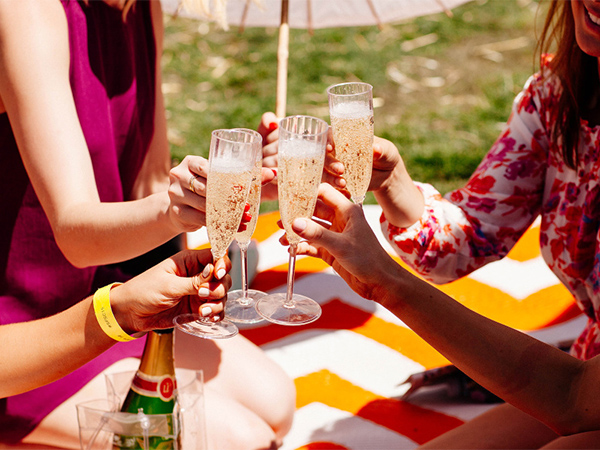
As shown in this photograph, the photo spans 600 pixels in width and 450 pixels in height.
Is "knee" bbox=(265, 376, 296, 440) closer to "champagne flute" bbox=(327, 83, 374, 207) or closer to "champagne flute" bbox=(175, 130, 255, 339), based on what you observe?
"champagne flute" bbox=(175, 130, 255, 339)

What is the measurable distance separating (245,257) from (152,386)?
1.38 ft

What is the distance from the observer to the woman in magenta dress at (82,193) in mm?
2045

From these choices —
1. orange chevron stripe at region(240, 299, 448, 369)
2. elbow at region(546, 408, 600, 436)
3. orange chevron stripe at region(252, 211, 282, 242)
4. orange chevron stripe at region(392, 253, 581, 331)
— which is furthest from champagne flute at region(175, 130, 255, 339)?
orange chevron stripe at region(252, 211, 282, 242)

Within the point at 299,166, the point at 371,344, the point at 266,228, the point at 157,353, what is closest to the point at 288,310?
the point at 157,353

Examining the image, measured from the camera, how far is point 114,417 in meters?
1.79

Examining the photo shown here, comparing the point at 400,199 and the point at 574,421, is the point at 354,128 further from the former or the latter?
the point at 574,421

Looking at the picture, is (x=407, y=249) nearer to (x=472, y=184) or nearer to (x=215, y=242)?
(x=472, y=184)

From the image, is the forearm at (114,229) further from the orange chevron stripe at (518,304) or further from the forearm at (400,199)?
the orange chevron stripe at (518,304)

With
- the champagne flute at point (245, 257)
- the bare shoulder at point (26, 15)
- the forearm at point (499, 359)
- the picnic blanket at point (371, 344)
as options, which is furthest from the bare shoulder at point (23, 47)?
the picnic blanket at point (371, 344)

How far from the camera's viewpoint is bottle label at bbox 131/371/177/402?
6.49 feet

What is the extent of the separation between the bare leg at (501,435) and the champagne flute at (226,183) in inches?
31.4

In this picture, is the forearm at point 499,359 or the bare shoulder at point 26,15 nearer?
the forearm at point 499,359

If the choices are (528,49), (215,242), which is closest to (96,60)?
(215,242)

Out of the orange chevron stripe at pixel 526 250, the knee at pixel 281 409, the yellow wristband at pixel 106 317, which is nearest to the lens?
the yellow wristband at pixel 106 317
